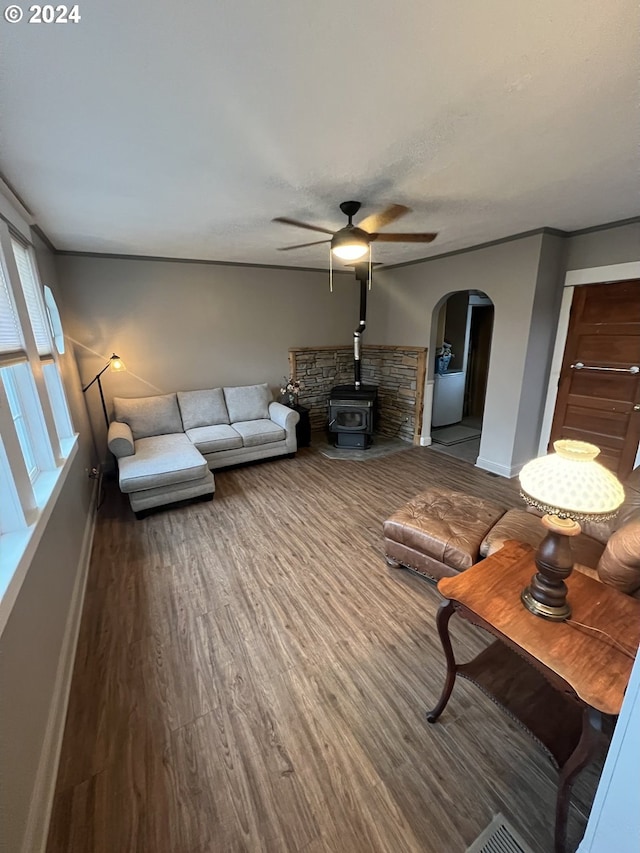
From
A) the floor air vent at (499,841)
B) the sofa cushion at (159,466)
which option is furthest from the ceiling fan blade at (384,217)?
the floor air vent at (499,841)

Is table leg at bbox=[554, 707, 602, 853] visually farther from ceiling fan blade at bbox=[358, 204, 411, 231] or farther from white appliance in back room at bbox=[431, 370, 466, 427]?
white appliance in back room at bbox=[431, 370, 466, 427]

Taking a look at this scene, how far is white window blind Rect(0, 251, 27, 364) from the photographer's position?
1.80 m

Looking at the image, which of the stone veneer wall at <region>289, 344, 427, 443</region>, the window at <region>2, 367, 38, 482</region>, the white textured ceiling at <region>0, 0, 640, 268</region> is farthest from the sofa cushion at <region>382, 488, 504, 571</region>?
the stone veneer wall at <region>289, 344, 427, 443</region>

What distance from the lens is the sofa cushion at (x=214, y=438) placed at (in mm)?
3912

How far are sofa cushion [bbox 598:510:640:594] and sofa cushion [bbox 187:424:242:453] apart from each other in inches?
138

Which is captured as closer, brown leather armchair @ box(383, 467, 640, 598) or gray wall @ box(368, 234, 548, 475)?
brown leather armchair @ box(383, 467, 640, 598)

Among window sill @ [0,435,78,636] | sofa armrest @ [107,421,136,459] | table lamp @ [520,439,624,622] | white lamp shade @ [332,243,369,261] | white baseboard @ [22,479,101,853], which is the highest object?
white lamp shade @ [332,243,369,261]

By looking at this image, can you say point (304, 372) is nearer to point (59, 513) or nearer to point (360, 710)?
point (59, 513)

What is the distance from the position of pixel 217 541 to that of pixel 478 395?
5686 mm

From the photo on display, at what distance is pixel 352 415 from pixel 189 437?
7.33 feet

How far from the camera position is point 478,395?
654cm

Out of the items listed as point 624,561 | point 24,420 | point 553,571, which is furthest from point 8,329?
point 624,561

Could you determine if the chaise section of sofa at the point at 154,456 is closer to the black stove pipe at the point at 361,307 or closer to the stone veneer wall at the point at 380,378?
the stone veneer wall at the point at 380,378

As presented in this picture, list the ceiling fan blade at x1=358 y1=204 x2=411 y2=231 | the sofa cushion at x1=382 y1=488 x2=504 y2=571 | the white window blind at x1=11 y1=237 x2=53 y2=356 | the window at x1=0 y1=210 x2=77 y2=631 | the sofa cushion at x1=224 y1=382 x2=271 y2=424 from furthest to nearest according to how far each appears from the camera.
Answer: the sofa cushion at x1=224 y1=382 x2=271 y2=424
the white window blind at x1=11 y1=237 x2=53 y2=356
the ceiling fan blade at x1=358 y1=204 x2=411 y2=231
the sofa cushion at x1=382 y1=488 x2=504 y2=571
the window at x1=0 y1=210 x2=77 y2=631
